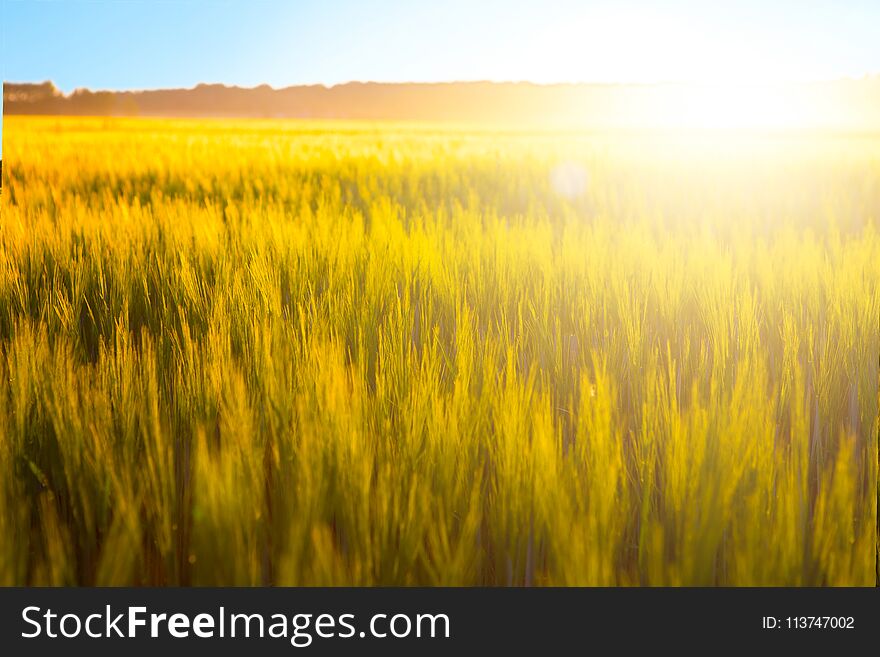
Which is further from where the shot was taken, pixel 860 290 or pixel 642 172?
pixel 642 172

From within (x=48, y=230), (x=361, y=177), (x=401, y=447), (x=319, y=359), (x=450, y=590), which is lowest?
(x=450, y=590)

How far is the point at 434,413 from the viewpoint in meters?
1.00

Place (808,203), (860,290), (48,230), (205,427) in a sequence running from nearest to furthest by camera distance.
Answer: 1. (205,427)
2. (860,290)
3. (48,230)
4. (808,203)

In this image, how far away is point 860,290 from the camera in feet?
5.17

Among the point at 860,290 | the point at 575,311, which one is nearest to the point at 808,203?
the point at 860,290

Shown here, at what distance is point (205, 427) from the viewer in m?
1.08

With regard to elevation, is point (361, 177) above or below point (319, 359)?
above

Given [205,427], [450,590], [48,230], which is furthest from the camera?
[48,230]

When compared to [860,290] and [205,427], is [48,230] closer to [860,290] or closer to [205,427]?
[205,427]

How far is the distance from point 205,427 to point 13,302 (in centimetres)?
95

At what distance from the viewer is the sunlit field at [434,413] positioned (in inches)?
33.4

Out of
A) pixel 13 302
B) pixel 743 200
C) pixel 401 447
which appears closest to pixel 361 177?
pixel 743 200

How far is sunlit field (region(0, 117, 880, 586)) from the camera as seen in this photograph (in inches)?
33.4

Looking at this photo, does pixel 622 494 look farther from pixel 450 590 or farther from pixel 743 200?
pixel 743 200
